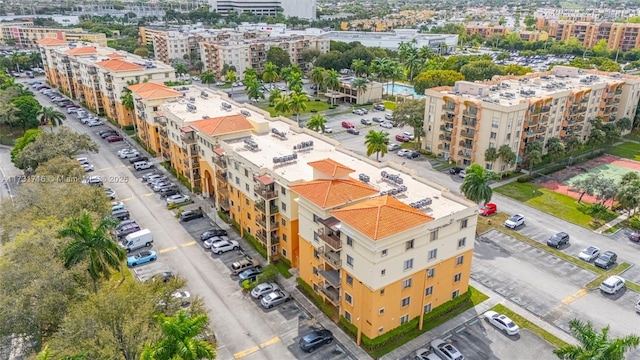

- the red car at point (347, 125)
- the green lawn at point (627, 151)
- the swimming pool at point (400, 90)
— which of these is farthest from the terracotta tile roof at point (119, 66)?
the green lawn at point (627, 151)

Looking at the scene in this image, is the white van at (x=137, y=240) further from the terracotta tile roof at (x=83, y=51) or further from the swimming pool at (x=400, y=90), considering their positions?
the swimming pool at (x=400, y=90)

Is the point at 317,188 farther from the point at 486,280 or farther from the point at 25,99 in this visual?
the point at 25,99

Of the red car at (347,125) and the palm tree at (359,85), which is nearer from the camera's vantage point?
the red car at (347,125)

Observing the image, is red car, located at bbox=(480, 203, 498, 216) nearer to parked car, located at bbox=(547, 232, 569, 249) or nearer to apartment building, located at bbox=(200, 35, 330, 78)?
parked car, located at bbox=(547, 232, 569, 249)

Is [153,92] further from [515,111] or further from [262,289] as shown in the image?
[515,111]

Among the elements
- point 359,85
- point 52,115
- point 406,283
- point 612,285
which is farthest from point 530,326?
point 52,115

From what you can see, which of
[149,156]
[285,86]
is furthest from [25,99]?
[285,86]
